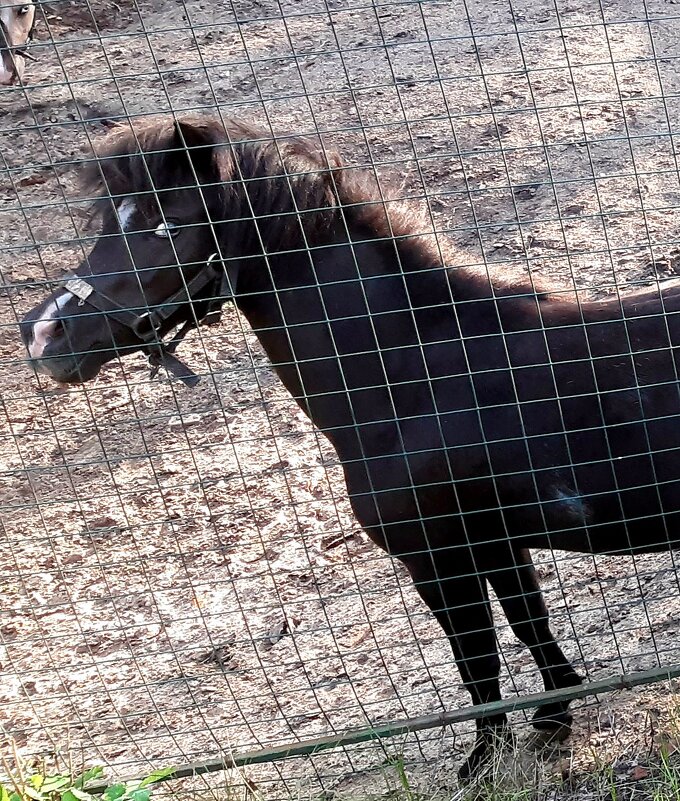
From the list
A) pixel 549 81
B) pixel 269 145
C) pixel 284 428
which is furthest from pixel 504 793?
Answer: pixel 549 81

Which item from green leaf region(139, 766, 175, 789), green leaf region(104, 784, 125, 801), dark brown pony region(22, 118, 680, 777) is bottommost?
green leaf region(139, 766, 175, 789)

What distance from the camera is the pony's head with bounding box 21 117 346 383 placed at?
8.46ft

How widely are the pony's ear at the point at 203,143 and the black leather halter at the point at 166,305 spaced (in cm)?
25

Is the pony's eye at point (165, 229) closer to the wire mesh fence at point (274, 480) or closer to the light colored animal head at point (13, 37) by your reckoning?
the wire mesh fence at point (274, 480)

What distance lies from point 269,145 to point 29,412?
3101 mm

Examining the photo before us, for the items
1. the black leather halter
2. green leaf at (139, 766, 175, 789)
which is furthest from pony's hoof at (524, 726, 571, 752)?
the black leather halter

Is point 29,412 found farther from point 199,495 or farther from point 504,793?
point 504,793

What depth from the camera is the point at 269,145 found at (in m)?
2.63

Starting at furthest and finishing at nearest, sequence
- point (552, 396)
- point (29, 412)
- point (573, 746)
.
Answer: point (29, 412) < point (573, 746) < point (552, 396)

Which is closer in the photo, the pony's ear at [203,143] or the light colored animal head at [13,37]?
the pony's ear at [203,143]

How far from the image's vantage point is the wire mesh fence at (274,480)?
2.90m

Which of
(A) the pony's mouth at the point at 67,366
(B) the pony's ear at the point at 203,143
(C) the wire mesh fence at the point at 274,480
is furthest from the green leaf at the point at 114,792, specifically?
(B) the pony's ear at the point at 203,143

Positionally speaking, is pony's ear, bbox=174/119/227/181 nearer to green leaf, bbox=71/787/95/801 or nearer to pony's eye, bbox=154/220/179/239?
pony's eye, bbox=154/220/179/239

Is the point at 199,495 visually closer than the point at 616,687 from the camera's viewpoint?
No
